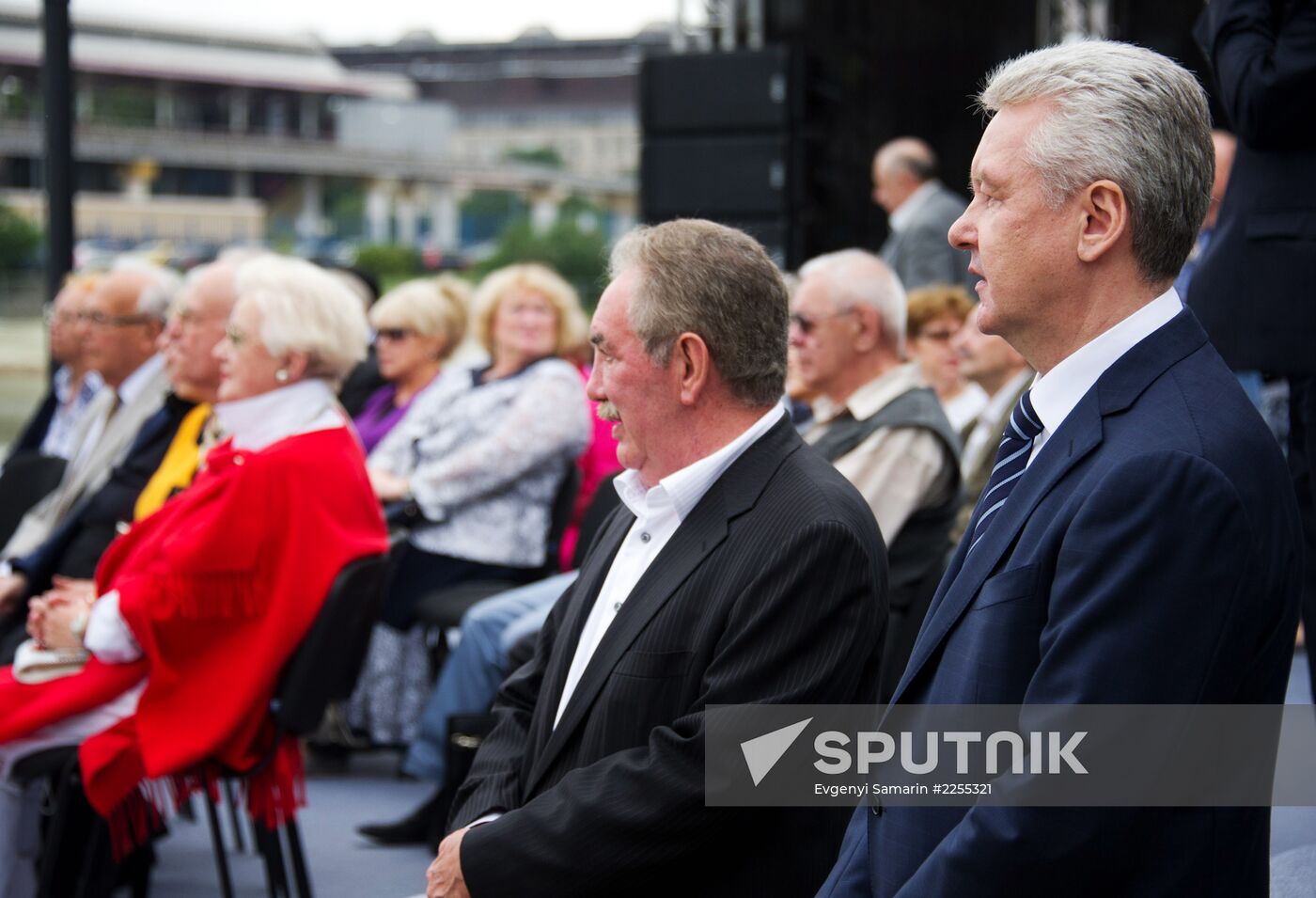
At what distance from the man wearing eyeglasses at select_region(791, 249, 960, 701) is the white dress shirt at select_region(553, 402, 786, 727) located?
0.98 metres

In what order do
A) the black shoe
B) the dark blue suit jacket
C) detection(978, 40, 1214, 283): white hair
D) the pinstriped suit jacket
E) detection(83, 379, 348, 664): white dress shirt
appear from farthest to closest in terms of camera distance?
the black shoe < detection(83, 379, 348, 664): white dress shirt < the pinstriped suit jacket < detection(978, 40, 1214, 283): white hair < the dark blue suit jacket

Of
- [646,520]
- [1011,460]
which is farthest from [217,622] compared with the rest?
[1011,460]

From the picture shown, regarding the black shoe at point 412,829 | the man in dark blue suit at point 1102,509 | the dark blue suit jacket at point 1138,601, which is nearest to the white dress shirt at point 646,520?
the man in dark blue suit at point 1102,509

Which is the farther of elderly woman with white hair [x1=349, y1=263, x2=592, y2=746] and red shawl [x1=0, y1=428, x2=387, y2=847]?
elderly woman with white hair [x1=349, y1=263, x2=592, y2=746]

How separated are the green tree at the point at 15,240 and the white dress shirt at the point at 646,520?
38.7 feet

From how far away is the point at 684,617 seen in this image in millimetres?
1953

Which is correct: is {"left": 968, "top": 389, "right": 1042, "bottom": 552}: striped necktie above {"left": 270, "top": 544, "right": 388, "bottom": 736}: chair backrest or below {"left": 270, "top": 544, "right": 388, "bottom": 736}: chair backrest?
above

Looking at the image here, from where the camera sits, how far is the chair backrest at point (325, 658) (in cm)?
303

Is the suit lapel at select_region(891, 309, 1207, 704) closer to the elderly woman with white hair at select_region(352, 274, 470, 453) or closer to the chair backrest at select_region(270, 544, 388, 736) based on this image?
the chair backrest at select_region(270, 544, 388, 736)

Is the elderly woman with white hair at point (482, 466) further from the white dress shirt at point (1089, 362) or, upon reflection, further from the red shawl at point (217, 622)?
the white dress shirt at point (1089, 362)

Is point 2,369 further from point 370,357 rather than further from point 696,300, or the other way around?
point 696,300

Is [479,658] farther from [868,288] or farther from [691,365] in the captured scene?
[691,365]

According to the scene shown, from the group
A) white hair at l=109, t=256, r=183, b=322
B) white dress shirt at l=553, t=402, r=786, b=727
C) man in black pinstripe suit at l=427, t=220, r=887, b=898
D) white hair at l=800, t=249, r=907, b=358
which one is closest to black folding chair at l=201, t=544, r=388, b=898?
man in black pinstripe suit at l=427, t=220, r=887, b=898

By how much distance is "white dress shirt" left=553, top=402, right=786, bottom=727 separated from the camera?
206 centimetres
